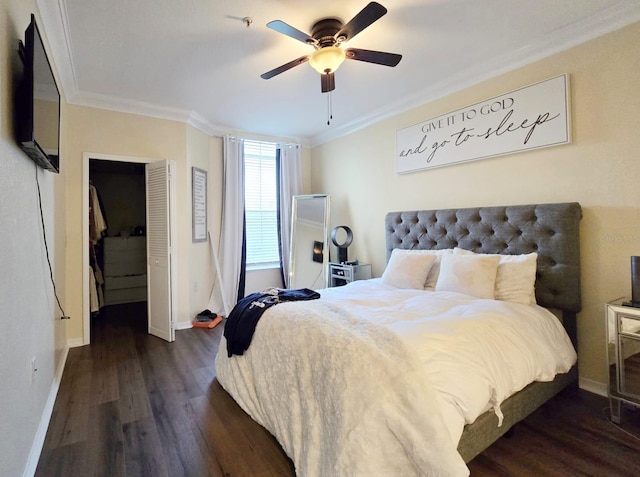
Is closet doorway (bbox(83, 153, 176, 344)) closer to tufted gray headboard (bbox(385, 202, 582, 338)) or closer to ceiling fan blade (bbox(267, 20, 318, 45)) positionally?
ceiling fan blade (bbox(267, 20, 318, 45))

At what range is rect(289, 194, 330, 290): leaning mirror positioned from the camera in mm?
4691

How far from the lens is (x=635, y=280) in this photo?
199 centimetres

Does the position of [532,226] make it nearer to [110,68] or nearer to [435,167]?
[435,167]

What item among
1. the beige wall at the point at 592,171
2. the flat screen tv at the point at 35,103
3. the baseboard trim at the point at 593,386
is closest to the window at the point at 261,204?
the beige wall at the point at 592,171

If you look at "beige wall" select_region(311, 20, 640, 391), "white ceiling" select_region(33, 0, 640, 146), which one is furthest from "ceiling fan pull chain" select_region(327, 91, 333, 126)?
"beige wall" select_region(311, 20, 640, 391)

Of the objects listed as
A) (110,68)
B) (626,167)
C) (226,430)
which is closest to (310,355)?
(226,430)

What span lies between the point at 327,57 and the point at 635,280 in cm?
247

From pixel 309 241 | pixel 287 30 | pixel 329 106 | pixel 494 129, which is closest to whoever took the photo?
pixel 287 30

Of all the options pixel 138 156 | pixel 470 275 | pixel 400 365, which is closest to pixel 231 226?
→ pixel 138 156

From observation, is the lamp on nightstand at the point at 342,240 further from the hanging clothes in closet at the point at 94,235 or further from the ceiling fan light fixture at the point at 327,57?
the hanging clothes in closet at the point at 94,235

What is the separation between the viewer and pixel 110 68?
2863mm

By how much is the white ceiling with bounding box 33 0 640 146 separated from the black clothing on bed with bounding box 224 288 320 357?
1.98 metres

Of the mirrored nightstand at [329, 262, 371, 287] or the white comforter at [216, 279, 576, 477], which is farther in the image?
the mirrored nightstand at [329, 262, 371, 287]

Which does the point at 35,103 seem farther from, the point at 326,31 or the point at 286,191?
the point at 286,191
